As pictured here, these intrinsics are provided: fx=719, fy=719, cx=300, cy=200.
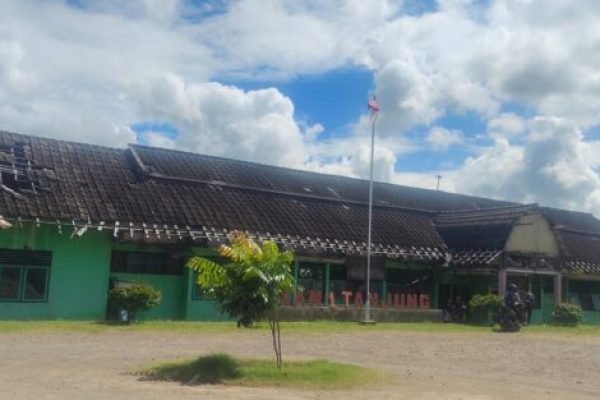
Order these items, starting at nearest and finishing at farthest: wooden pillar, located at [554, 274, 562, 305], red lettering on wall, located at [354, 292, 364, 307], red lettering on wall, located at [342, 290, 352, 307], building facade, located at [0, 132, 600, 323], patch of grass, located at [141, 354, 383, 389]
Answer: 1. patch of grass, located at [141, 354, 383, 389]
2. building facade, located at [0, 132, 600, 323]
3. red lettering on wall, located at [342, 290, 352, 307]
4. red lettering on wall, located at [354, 292, 364, 307]
5. wooden pillar, located at [554, 274, 562, 305]

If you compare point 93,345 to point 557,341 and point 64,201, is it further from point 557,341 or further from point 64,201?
point 557,341

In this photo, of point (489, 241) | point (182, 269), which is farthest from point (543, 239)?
point (182, 269)

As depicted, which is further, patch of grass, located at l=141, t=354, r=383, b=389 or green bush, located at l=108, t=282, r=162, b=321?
green bush, located at l=108, t=282, r=162, b=321

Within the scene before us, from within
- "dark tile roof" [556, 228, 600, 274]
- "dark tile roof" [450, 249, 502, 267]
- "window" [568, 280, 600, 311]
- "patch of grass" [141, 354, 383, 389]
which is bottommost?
"patch of grass" [141, 354, 383, 389]

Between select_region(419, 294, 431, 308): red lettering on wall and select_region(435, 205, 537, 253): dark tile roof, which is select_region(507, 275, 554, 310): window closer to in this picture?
select_region(435, 205, 537, 253): dark tile roof

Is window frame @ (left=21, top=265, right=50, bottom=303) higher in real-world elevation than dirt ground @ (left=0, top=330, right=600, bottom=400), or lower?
higher

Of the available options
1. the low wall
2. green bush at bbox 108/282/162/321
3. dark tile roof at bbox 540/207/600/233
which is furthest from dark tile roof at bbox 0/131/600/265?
dark tile roof at bbox 540/207/600/233

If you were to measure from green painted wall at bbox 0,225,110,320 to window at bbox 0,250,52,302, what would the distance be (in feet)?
0.55

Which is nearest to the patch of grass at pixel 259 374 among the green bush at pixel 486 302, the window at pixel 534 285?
the green bush at pixel 486 302

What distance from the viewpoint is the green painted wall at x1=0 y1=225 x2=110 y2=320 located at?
23.2m

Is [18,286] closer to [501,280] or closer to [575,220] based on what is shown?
[501,280]

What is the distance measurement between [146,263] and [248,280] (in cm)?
1417

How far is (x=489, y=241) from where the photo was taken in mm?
32625

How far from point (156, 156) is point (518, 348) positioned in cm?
1787
